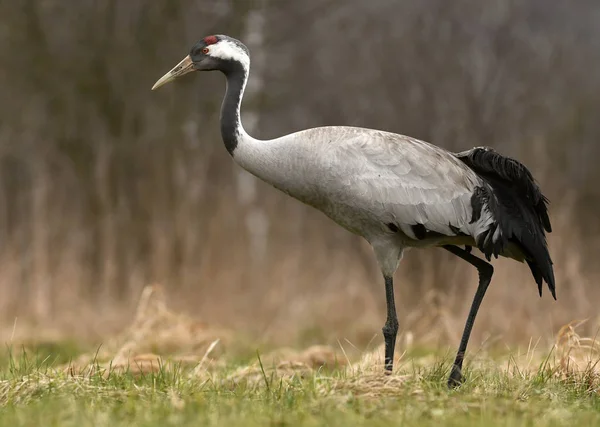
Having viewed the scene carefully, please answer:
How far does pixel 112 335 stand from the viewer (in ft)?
27.3

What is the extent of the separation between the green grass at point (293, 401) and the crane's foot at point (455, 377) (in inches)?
1.8

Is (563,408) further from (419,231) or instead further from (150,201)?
(150,201)

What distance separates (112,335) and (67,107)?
2.49m

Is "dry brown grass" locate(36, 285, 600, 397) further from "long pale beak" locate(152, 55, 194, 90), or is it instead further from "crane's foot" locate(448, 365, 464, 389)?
"long pale beak" locate(152, 55, 194, 90)

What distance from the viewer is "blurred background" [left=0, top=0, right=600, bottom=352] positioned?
8.51 meters

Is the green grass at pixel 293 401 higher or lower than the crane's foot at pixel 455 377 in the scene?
higher

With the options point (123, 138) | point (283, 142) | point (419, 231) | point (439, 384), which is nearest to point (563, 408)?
point (439, 384)

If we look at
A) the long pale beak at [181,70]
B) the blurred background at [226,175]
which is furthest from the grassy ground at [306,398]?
the blurred background at [226,175]

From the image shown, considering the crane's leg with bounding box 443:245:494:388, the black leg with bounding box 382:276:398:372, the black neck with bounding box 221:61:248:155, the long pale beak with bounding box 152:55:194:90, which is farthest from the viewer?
the long pale beak with bounding box 152:55:194:90

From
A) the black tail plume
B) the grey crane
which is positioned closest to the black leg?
the grey crane

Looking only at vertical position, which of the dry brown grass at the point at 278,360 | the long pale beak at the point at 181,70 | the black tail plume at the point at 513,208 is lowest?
the dry brown grass at the point at 278,360

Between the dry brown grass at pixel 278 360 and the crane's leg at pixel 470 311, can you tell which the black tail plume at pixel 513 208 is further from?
the dry brown grass at pixel 278 360

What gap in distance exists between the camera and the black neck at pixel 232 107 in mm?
5191

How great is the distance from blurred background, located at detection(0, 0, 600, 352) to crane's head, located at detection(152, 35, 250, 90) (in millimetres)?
2983
